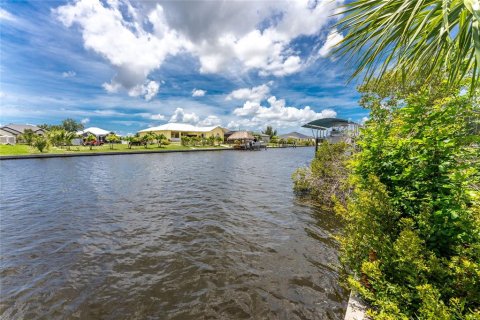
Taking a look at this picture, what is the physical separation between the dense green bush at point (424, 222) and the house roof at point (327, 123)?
1832 centimetres

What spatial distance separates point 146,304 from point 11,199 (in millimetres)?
10384

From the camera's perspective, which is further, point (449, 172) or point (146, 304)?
point (146, 304)

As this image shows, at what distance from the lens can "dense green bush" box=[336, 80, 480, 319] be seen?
1839mm

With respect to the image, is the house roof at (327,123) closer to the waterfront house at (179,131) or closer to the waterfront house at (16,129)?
the waterfront house at (179,131)

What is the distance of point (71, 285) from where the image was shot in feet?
13.1

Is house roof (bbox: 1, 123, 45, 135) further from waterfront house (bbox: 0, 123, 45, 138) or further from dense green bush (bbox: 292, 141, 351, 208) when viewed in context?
dense green bush (bbox: 292, 141, 351, 208)

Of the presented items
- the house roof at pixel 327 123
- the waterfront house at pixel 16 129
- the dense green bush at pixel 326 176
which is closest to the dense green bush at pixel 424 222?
the dense green bush at pixel 326 176

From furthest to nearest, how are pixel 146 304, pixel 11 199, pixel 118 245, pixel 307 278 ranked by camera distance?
pixel 11 199 → pixel 118 245 → pixel 307 278 → pixel 146 304

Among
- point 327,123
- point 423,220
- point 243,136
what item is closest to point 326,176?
point 423,220

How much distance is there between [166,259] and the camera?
16.0 ft

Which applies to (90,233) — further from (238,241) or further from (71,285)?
(238,241)

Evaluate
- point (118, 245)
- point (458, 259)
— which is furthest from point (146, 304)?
point (458, 259)

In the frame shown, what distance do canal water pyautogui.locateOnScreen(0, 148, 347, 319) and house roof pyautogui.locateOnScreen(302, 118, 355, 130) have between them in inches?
523

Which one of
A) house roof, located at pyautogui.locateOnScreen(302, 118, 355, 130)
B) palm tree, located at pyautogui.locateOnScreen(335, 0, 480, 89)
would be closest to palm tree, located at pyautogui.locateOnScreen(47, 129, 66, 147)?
house roof, located at pyautogui.locateOnScreen(302, 118, 355, 130)
